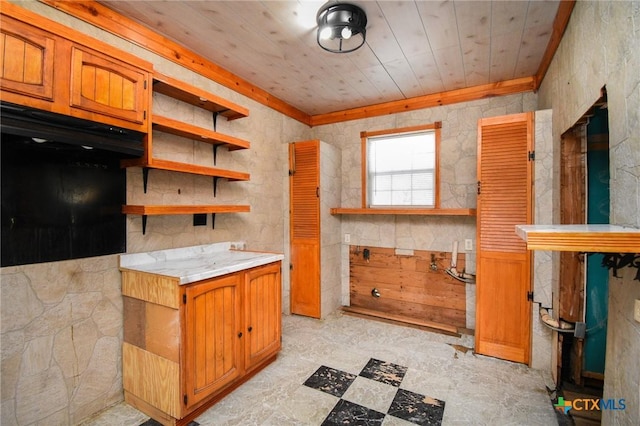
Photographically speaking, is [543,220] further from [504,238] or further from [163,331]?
[163,331]

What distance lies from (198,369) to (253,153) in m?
2.18

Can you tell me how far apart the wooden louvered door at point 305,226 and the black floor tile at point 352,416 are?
1.59 meters

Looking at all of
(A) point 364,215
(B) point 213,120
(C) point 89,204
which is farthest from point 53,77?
(A) point 364,215

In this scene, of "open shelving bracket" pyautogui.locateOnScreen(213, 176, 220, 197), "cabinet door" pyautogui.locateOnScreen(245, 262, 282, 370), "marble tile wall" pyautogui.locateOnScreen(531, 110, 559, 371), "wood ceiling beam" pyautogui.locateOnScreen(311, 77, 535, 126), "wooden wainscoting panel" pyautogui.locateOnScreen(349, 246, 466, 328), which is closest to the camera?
"cabinet door" pyautogui.locateOnScreen(245, 262, 282, 370)

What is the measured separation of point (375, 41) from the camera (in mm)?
2303

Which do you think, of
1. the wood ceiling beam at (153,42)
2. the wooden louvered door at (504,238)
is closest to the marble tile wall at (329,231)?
the wood ceiling beam at (153,42)

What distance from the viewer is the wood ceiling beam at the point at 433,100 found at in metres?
A: 2.97

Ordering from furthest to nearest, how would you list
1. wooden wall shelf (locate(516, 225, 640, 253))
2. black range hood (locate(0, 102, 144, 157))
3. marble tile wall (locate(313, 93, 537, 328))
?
marble tile wall (locate(313, 93, 537, 328)), black range hood (locate(0, 102, 144, 157)), wooden wall shelf (locate(516, 225, 640, 253))

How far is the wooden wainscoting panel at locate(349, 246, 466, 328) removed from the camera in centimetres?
334

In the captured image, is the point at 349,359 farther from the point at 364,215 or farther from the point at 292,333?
the point at 364,215

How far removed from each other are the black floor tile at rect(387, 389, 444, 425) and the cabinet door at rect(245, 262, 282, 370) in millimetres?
1081

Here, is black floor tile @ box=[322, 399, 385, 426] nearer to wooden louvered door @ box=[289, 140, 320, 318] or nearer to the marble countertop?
the marble countertop

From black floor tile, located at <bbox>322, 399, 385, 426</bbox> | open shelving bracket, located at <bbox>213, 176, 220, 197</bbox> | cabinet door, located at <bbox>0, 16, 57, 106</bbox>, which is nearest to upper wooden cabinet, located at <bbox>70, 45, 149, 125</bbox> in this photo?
cabinet door, located at <bbox>0, 16, 57, 106</bbox>

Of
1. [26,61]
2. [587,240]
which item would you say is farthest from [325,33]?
[587,240]
